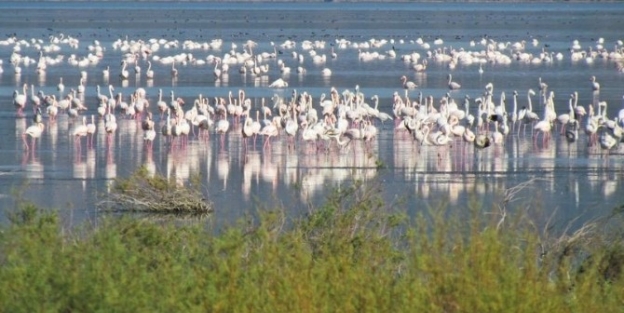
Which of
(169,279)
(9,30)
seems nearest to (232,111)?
(169,279)

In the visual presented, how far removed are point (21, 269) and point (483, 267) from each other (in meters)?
2.20

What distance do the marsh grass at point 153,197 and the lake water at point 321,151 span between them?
231mm

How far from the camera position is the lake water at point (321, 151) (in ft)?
49.0

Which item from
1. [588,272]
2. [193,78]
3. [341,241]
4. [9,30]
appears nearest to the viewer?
[588,272]

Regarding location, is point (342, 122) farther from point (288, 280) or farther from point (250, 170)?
point (288, 280)

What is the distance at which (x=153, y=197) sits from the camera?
13578 mm

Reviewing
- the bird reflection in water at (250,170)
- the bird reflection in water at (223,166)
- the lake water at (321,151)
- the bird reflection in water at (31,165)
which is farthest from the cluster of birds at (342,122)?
→ the bird reflection in water at (31,165)

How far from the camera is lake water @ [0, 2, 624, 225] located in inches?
588

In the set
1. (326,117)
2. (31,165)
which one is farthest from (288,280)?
(326,117)

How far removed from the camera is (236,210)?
13.8 meters

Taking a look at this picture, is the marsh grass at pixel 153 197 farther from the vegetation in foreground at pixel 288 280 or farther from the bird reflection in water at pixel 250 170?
the vegetation in foreground at pixel 288 280

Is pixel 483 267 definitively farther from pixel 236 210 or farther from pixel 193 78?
pixel 193 78

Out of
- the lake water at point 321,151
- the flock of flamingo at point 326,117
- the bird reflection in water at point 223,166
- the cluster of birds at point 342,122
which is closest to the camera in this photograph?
the lake water at point 321,151

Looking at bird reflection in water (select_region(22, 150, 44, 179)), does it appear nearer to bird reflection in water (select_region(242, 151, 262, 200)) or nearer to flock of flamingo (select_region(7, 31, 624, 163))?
flock of flamingo (select_region(7, 31, 624, 163))
